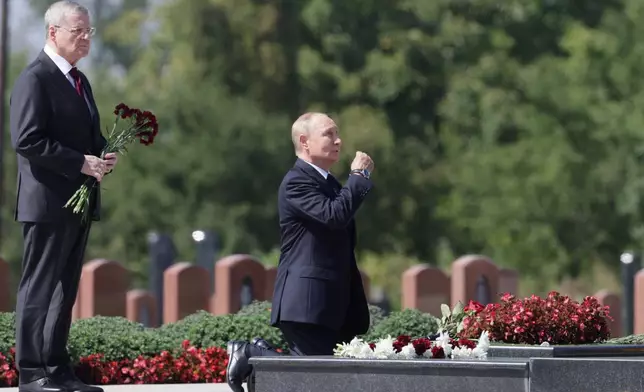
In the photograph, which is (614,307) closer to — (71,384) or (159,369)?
(159,369)

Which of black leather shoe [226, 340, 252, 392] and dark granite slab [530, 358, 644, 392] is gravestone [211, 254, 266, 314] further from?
dark granite slab [530, 358, 644, 392]

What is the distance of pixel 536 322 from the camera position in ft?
33.8

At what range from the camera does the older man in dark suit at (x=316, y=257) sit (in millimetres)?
9156

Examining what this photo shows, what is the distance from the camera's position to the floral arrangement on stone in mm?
9047

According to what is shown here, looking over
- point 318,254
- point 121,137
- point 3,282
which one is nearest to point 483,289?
point 3,282

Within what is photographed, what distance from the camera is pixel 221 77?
4175 centimetres

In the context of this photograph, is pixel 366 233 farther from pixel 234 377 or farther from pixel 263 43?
pixel 234 377

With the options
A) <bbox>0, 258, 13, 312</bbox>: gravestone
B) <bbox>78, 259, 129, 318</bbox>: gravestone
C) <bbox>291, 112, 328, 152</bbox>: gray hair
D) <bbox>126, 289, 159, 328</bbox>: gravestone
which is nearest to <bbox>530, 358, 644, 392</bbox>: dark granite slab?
<bbox>291, 112, 328, 152</bbox>: gray hair

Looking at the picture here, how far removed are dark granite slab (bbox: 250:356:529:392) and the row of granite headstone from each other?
1227 centimetres

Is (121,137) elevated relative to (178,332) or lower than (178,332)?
elevated

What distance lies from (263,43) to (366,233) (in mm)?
5281

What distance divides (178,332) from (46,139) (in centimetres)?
476

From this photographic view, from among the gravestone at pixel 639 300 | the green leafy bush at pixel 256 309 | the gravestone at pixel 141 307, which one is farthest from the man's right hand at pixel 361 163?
the gravestone at pixel 141 307

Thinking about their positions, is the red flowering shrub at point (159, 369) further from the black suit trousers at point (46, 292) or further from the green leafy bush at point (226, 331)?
Answer: the black suit trousers at point (46, 292)
